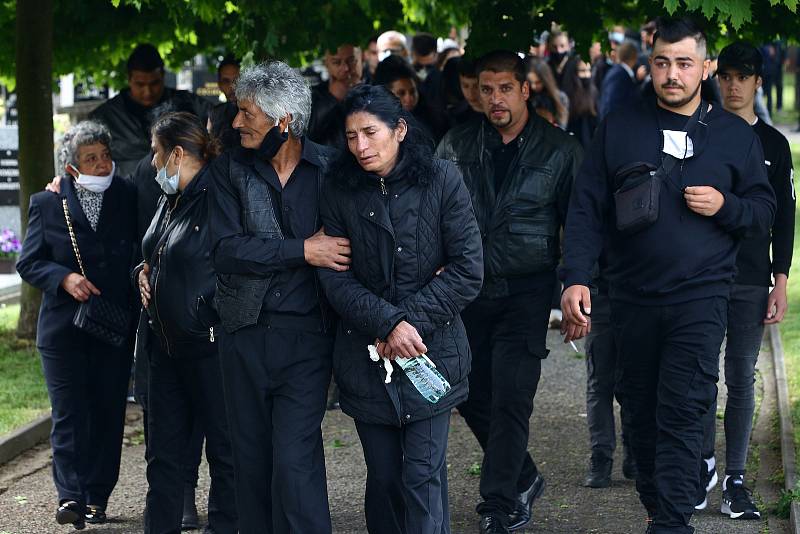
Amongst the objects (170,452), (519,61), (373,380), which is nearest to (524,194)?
(519,61)

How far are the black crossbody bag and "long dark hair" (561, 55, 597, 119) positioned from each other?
7.84m

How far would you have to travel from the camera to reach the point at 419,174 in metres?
5.20

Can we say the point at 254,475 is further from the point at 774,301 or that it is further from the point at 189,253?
the point at 774,301

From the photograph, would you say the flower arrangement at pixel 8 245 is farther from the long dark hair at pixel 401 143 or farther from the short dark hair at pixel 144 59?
the long dark hair at pixel 401 143

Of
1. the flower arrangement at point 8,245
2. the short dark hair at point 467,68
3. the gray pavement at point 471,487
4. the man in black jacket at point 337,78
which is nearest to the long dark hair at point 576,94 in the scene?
the man in black jacket at point 337,78

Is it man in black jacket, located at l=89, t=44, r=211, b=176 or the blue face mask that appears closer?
the blue face mask

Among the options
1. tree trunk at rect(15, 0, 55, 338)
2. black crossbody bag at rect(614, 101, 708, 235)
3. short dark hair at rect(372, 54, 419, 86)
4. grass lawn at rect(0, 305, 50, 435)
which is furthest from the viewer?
tree trunk at rect(15, 0, 55, 338)

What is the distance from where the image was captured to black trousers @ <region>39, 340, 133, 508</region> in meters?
6.68

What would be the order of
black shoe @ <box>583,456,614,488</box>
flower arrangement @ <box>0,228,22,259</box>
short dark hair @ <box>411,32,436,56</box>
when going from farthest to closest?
1. flower arrangement @ <box>0,228,22,259</box>
2. short dark hair @ <box>411,32,436,56</box>
3. black shoe @ <box>583,456,614,488</box>

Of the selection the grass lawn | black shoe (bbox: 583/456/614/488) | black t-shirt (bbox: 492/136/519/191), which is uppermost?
black t-shirt (bbox: 492/136/519/191)

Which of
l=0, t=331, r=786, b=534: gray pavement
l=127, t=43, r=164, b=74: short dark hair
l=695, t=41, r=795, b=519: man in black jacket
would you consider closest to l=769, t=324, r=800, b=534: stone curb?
l=0, t=331, r=786, b=534: gray pavement

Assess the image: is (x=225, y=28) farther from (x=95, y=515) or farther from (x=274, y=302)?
(x=274, y=302)

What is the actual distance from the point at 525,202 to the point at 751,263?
112 centimetres

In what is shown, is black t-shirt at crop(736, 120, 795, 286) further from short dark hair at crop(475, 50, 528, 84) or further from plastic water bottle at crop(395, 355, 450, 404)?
plastic water bottle at crop(395, 355, 450, 404)
